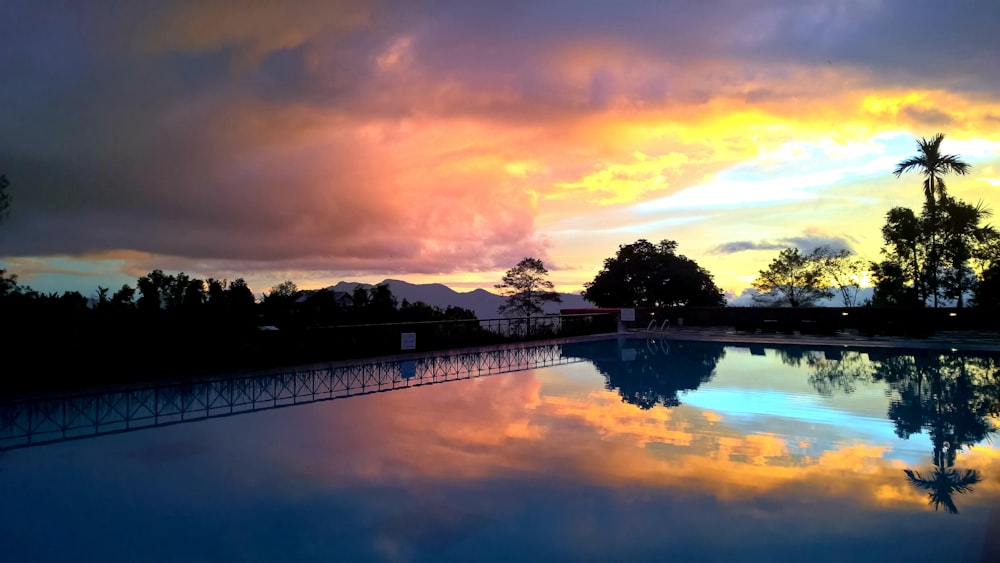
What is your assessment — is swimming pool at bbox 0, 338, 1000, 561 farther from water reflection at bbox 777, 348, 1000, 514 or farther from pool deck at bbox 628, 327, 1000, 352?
pool deck at bbox 628, 327, 1000, 352

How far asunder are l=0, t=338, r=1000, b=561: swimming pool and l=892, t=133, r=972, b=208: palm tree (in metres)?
14.8

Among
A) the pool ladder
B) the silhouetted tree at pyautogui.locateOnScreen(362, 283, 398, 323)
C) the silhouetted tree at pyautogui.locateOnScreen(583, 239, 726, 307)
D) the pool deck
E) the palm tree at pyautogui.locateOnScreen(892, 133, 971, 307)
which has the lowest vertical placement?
the pool deck

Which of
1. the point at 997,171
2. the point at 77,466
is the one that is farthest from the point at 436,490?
the point at 997,171

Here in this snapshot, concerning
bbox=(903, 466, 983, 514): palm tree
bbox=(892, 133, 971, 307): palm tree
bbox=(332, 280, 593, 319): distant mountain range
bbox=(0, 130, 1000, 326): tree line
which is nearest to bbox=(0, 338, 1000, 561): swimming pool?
bbox=(903, 466, 983, 514): palm tree

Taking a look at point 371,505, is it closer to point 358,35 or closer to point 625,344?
point 358,35

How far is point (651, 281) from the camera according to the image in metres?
28.8

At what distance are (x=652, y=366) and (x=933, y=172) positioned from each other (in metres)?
16.3

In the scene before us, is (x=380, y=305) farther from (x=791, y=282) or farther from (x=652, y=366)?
(x=791, y=282)

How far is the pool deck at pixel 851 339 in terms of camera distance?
15.8 meters

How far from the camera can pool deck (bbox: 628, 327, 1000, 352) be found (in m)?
15.8

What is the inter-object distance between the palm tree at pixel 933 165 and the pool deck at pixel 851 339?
607 cm

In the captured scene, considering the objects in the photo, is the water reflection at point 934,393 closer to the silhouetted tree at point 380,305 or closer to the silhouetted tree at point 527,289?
the silhouetted tree at point 380,305

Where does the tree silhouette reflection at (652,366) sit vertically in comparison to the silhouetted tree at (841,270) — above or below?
below

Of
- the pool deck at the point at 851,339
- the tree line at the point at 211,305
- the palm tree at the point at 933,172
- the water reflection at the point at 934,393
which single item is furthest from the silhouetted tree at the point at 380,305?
the palm tree at the point at 933,172
